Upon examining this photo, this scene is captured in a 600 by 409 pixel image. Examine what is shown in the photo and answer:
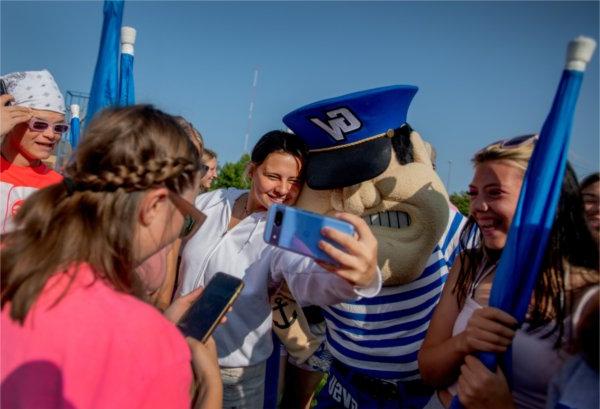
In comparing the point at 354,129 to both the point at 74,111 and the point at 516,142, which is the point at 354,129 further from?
the point at 74,111

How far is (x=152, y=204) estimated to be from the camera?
130 cm

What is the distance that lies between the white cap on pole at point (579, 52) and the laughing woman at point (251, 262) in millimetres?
1041

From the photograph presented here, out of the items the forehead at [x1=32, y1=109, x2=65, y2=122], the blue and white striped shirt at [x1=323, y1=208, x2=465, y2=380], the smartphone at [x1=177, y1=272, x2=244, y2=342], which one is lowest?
the blue and white striped shirt at [x1=323, y1=208, x2=465, y2=380]

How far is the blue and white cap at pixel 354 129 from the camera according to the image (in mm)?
2094

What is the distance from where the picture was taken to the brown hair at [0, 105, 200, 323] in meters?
1.20

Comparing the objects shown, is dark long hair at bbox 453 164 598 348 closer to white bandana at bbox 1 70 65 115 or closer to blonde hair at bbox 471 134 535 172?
blonde hair at bbox 471 134 535 172

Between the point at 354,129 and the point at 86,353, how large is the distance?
1439 mm

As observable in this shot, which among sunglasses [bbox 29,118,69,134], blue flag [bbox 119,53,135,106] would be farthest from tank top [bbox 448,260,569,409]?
sunglasses [bbox 29,118,69,134]

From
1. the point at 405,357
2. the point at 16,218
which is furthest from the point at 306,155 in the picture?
the point at 16,218

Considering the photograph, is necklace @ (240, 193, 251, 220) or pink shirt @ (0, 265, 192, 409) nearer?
pink shirt @ (0, 265, 192, 409)

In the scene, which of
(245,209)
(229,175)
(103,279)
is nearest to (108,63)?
(245,209)

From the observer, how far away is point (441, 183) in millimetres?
2279

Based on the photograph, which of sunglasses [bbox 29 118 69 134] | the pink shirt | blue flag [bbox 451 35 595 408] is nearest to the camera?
the pink shirt

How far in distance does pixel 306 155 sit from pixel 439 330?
105cm
